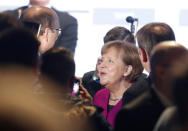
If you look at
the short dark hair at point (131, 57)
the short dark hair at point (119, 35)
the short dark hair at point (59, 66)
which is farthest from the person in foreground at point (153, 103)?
the short dark hair at point (119, 35)

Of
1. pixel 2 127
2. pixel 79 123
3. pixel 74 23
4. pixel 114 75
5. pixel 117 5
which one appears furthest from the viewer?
pixel 117 5

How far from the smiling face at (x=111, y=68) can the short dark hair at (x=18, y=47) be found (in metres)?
1.74

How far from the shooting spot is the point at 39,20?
145 inches

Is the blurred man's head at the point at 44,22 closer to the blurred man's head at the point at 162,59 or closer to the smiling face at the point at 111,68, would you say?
the smiling face at the point at 111,68

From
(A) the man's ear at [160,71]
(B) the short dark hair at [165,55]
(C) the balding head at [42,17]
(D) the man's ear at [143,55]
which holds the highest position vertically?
(B) the short dark hair at [165,55]

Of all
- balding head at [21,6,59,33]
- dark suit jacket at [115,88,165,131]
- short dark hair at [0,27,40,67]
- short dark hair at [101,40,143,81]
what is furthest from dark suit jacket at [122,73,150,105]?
short dark hair at [0,27,40,67]

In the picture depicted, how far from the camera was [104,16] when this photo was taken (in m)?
6.50

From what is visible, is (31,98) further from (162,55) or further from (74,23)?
(74,23)

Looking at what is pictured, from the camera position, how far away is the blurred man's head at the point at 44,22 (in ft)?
12.1

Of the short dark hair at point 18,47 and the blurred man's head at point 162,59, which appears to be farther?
the blurred man's head at point 162,59

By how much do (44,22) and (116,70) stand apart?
0.69 m

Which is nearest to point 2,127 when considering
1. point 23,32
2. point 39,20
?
point 23,32

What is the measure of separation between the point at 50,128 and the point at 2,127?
23 cm

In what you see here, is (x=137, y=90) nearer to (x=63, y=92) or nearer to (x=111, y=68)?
(x=111, y=68)
